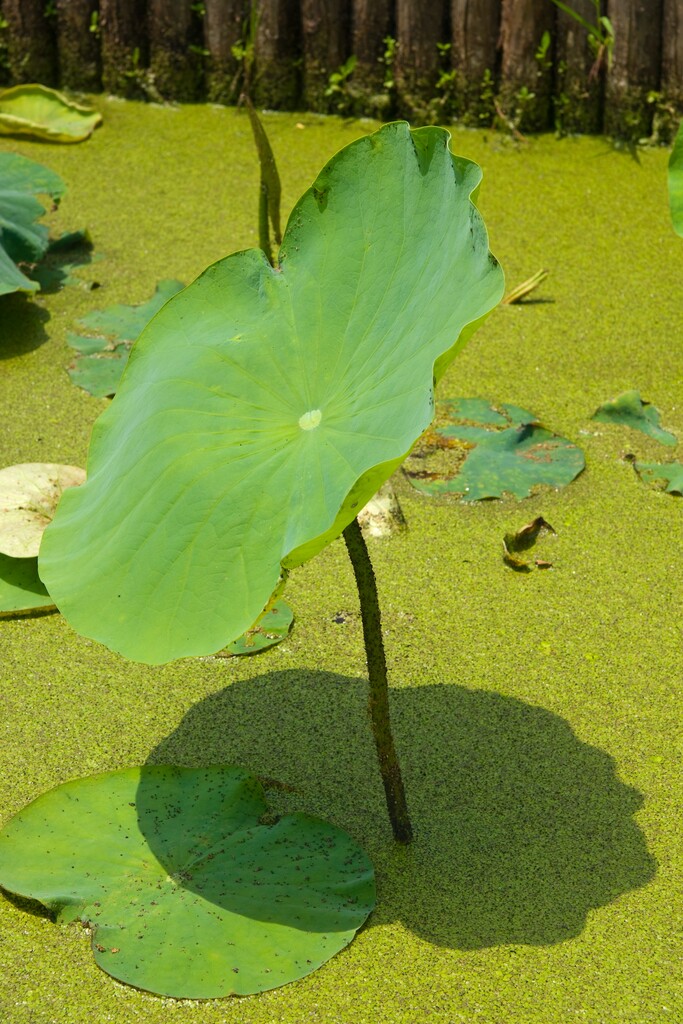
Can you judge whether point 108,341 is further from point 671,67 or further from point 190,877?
point 671,67

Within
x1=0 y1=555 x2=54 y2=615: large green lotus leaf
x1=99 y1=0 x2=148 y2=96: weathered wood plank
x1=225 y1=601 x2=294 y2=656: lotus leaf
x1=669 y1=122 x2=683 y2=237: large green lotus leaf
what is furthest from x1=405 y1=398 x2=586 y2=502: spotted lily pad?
x1=99 y1=0 x2=148 y2=96: weathered wood plank

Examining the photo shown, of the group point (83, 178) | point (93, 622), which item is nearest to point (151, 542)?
point (93, 622)

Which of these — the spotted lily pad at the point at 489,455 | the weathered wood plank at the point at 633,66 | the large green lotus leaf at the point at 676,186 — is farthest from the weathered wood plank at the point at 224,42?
the large green lotus leaf at the point at 676,186

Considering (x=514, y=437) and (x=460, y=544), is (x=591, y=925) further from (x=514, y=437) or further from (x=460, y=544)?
(x=514, y=437)

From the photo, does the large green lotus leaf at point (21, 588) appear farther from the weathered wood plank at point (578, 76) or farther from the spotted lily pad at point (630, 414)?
the weathered wood plank at point (578, 76)

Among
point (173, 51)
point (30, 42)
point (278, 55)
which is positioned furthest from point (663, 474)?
point (30, 42)
